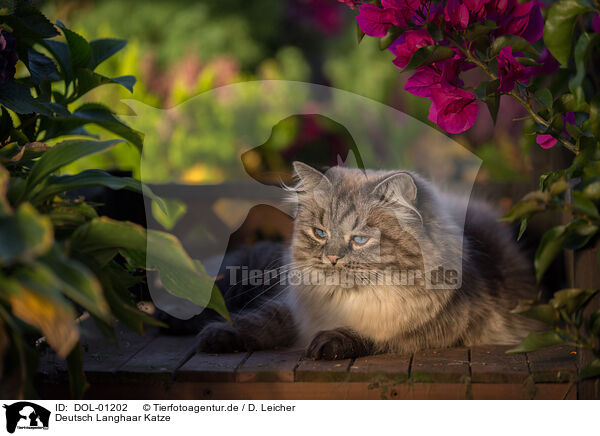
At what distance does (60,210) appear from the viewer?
1.25 m

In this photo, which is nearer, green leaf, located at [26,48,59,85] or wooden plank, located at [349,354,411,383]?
wooden plank, located at [349,354,411,383]

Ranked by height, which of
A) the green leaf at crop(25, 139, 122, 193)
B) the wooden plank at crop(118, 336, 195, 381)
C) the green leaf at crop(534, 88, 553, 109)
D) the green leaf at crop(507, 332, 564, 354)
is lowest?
the wooden plank at crop(118, 336, 195, 381)

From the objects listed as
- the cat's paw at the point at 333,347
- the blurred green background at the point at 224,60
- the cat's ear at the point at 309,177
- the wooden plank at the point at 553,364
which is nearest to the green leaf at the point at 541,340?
the wooden plank at the point at 553,364

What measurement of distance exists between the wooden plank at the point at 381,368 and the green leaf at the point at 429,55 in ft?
2.23

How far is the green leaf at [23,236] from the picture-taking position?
0.86 metres

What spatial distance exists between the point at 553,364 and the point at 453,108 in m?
0.63

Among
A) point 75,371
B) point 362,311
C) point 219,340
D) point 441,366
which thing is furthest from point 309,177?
point 75,371

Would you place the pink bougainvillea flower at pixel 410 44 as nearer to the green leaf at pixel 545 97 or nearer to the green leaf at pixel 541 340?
the green leaf at pixel 545 97

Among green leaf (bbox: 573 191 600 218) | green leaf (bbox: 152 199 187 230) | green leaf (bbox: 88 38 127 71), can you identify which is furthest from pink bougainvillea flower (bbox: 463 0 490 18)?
green leaf (bbox: 152 199 187 230)

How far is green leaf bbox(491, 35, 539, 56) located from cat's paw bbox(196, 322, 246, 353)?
0.97 m

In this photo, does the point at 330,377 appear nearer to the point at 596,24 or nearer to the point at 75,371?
the point at 75,371

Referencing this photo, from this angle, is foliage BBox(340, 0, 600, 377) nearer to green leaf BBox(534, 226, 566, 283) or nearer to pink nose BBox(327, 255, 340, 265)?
green leaf BBox(534, 226, 566, 283)

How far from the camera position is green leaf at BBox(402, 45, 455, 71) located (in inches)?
48.1

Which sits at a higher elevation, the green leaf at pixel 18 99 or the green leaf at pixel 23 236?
the green leaf at pixel 18 99
